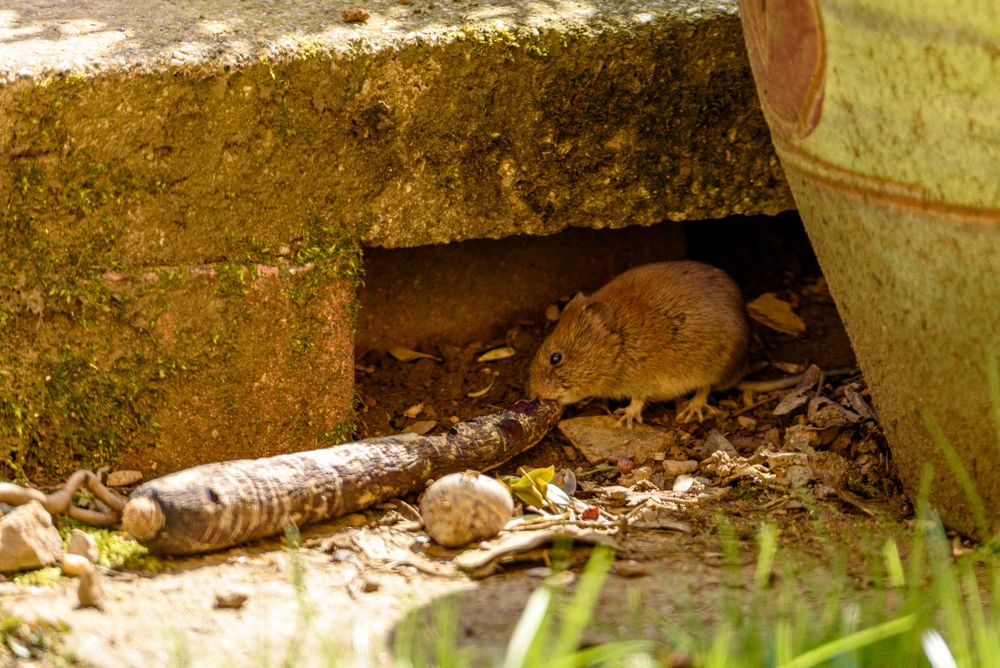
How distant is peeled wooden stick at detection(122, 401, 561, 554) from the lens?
9.67 feet

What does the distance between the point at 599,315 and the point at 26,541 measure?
228 cm

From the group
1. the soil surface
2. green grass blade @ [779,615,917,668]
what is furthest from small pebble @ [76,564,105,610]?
green grass blade @ [779,615,917,668]

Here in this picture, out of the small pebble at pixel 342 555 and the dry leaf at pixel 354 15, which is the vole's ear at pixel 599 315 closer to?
the dry leaf at pixel 354 15

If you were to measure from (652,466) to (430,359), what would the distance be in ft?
3.31

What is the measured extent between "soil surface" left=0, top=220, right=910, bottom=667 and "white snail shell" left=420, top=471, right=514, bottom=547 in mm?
61

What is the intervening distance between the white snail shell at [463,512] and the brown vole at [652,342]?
113cm

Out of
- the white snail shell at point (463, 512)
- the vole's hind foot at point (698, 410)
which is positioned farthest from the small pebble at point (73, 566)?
the vole's hind foot at point (698, 410)

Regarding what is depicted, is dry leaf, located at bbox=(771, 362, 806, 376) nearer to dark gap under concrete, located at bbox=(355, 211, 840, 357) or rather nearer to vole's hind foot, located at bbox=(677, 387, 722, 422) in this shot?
vole's hind foot, located at bbox=(677, 387, 722, 422)

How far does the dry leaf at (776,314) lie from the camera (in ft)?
15.6

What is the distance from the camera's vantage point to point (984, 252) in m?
2.66

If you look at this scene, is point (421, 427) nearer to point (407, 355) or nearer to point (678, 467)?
point (407, 355)

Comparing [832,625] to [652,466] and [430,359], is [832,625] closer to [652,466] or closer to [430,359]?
[652,466]

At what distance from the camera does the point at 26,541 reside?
2846 mm

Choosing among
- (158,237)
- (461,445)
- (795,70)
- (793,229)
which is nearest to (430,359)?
(461,445)
